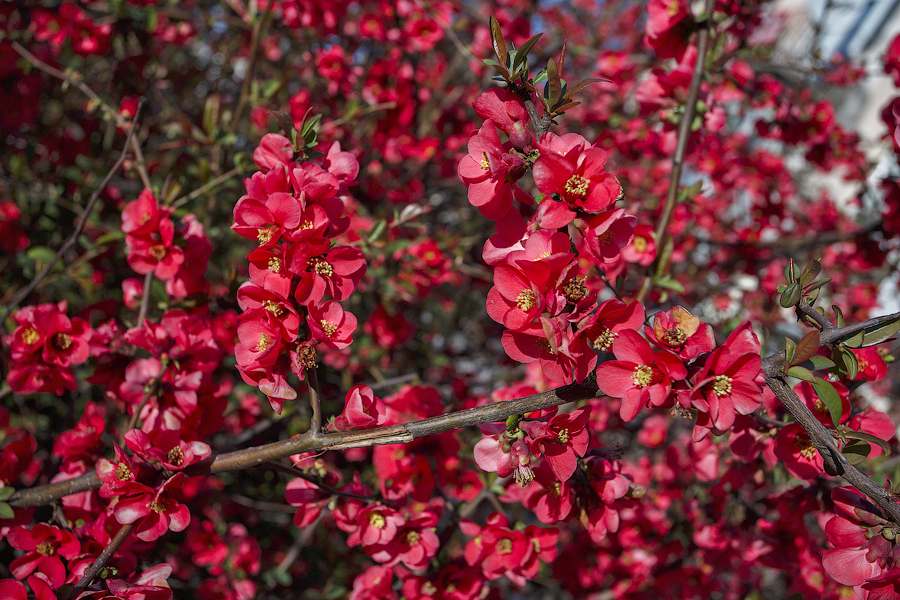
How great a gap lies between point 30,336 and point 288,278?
794mm

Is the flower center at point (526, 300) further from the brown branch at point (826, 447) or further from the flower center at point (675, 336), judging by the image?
the brown branch at point (826, 447)

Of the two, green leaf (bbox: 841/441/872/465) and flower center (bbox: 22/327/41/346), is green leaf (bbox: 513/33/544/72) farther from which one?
flower center (bbox: 22/327/41/346)

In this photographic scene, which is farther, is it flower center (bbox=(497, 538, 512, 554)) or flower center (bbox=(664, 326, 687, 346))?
flower center (bbox=(497, 538, 512, 554))

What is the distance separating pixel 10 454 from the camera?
1.36 metres

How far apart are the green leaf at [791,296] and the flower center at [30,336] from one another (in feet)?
5.12

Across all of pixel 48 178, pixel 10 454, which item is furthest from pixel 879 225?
pixel 48 178

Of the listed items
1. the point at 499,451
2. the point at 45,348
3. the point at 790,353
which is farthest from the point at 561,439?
the point at 45,348

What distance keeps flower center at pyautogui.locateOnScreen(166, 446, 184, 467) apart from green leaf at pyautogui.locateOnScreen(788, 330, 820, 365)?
3.56ft

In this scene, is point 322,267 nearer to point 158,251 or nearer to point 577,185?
point 577,185

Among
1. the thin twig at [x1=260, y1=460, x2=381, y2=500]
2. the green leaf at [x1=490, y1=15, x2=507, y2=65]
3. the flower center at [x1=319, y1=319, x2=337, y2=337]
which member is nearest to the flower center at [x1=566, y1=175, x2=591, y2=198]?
the green leaf at [x1=490, y1=15, x2=507, y2=65]

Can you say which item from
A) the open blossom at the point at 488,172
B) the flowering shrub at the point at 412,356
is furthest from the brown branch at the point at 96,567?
the open blossom at the point at 488,172

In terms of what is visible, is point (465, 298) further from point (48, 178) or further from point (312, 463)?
point (312, 463)

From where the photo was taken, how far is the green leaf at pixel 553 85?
89 cm

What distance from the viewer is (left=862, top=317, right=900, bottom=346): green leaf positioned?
2.69ft
